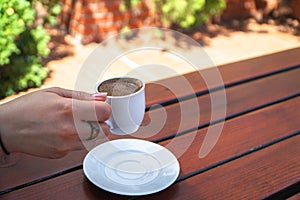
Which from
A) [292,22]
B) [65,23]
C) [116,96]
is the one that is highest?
[116,96]

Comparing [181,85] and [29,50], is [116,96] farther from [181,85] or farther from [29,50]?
[29,50]

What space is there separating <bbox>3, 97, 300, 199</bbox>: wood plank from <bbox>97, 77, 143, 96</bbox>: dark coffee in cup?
22cm

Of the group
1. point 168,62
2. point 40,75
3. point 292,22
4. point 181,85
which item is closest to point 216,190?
A: point 181,85

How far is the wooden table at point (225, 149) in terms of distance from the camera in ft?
3.08

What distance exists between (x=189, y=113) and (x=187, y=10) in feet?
8.01

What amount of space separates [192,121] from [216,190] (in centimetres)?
31

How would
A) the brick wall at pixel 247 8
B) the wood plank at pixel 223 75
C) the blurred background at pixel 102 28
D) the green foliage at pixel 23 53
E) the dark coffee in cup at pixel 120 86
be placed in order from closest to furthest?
the dark coffee in cup at pixel 120 86, the wood plank at pixel 223 75, the green foliage at pixel 23 53, the blurred background at pixel 102 28, the brick wall at pixel 247 8

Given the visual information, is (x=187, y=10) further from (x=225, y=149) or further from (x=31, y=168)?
(x=31, y=168)

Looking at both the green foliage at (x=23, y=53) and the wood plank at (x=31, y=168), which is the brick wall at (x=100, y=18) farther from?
the wood plank at (x=31, y=168)

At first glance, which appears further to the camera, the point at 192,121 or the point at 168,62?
the point at 168,62

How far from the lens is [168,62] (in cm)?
322

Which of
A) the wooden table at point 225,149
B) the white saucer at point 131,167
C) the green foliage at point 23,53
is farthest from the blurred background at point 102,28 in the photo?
the white saucer at point 131,167

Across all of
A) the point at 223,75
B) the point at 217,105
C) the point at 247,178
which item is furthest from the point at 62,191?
the point at 223,75

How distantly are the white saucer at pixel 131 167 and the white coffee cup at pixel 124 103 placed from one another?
0.11 meters
